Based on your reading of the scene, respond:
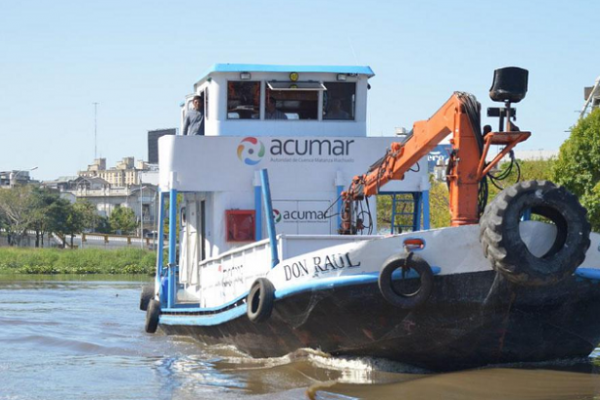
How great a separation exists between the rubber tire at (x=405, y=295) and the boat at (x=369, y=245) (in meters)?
0.01

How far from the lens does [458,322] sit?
11742 mm

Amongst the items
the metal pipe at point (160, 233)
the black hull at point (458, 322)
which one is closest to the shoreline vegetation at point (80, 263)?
the metal pipe at point (160, 233)

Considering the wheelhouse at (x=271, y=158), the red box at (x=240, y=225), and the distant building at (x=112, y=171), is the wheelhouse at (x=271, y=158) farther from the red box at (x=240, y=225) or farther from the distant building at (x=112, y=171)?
the distant building at (x=112, y=171)

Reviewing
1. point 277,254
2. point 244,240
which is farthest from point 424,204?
point 277,254

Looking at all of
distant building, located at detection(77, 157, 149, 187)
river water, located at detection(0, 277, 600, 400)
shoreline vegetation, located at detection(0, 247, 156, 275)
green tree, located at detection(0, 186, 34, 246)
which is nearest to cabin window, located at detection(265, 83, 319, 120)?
river water, located at detection(0, 277, 600, 400)

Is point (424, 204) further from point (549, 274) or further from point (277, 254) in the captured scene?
point (549, 274)

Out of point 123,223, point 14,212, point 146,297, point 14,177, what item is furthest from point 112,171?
point 146,297

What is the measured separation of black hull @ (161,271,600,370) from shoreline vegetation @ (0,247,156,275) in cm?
3658

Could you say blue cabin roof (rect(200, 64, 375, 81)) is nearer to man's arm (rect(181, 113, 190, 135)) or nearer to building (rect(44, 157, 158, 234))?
man's arm (rect(181, 113, 190, 135))

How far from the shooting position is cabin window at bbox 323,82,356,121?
17.1 m

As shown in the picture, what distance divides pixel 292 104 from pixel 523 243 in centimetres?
689

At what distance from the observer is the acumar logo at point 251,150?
52.0ft

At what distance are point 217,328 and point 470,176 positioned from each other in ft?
16.5

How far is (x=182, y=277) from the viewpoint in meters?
19.6
